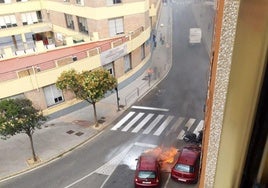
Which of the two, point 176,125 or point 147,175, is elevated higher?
point 147,175

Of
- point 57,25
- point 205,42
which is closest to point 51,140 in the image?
point 57,25

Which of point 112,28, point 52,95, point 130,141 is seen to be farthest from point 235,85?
point 112,28

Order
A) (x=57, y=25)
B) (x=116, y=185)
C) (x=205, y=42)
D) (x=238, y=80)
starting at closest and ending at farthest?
(x=238, y=80)
(x=116, y=185)
(x=57, y=25)
(x=205, y=42)

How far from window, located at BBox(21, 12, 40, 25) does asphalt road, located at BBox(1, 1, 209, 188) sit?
22.2 metres

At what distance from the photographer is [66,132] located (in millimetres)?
22375

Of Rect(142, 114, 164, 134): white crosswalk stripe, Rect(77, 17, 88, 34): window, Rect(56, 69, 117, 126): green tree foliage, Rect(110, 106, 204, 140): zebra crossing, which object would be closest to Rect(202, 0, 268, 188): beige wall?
Rect(56, 69, 117, 126): green tree foliage

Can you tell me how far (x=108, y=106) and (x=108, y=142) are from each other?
238 inches

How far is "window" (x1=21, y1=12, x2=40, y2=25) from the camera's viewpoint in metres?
40.0

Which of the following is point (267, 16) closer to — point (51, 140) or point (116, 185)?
point (116, 185)

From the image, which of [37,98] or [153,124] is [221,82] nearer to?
[153,124]

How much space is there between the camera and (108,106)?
2609cm

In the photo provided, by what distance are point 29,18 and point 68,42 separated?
1395 centimetres

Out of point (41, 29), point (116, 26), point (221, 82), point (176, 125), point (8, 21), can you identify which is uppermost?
point (221, 82)

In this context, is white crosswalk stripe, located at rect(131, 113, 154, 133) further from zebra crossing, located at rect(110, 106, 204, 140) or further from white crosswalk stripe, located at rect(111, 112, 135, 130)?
white crosswalk stripe, located at rect(111, 112, 135, 130)
